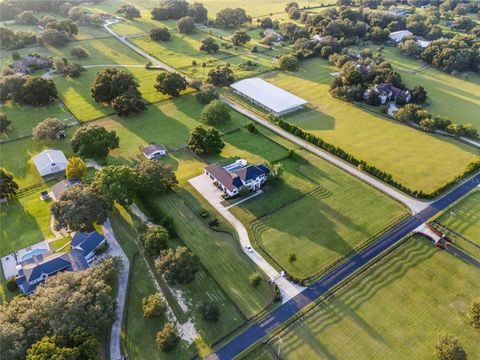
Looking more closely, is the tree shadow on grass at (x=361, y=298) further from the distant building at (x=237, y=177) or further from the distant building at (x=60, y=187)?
the distant building at (x=60, y=187)

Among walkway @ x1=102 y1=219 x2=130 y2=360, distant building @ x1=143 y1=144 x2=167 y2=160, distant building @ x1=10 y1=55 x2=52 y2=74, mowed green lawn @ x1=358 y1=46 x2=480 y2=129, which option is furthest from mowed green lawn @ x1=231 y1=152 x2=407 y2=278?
distant building @ x1=10 y1=55 x2=52 y2=74

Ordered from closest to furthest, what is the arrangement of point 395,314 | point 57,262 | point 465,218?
point 395,314, point 57,262, point 465,218

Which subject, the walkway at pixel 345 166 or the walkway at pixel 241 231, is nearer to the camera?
the walkway at pixel 241 231

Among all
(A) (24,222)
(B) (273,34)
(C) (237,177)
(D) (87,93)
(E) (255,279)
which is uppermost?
(B) (273,34)

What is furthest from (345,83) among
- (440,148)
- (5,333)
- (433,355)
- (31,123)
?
(5,333)

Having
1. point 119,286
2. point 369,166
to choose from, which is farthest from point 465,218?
point 119,286

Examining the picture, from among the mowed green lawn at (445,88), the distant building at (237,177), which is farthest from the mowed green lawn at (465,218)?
the mowed green lawn at (445,88)

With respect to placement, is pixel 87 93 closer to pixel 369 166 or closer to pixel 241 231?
pixel 241 231
